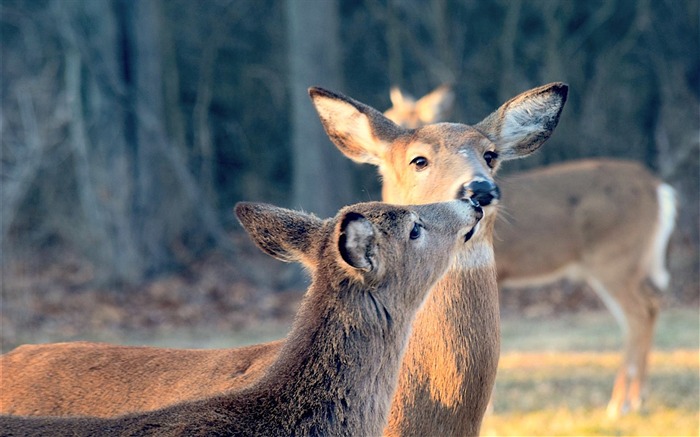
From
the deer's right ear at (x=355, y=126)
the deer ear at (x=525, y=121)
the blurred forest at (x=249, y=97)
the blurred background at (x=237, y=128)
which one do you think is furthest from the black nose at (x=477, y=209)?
the blurred forest at (x=249, y=97)

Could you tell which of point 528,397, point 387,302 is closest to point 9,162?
point 528,397

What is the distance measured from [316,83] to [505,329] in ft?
18.2

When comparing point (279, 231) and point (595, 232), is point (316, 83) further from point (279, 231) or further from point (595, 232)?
point (279, 231)

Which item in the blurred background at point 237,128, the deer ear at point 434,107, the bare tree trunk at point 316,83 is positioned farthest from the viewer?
the bare tree trunk at point 316,83

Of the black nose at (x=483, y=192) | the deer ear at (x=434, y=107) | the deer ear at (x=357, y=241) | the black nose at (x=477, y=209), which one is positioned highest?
the deer ear at (x=434, y=107)

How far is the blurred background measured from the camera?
16594 millimetres

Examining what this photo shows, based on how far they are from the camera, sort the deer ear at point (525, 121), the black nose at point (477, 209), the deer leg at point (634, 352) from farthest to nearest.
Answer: the deer leg at point (634, 352) < the deer ear at point (525, 121) < the black nose at point (477, 209)

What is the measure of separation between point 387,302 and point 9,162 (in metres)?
12.5

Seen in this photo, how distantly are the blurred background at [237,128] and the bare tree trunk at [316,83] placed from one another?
34mm

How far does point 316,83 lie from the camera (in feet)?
60.5

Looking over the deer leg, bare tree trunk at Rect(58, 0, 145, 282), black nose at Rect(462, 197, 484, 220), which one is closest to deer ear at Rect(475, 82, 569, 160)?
black nose at Rect(462, 197, 484, 220)

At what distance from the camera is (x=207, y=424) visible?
3998 mm

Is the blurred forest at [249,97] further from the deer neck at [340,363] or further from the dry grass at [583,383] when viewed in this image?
the deer neck at [340,363]

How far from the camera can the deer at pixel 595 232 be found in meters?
11.2
